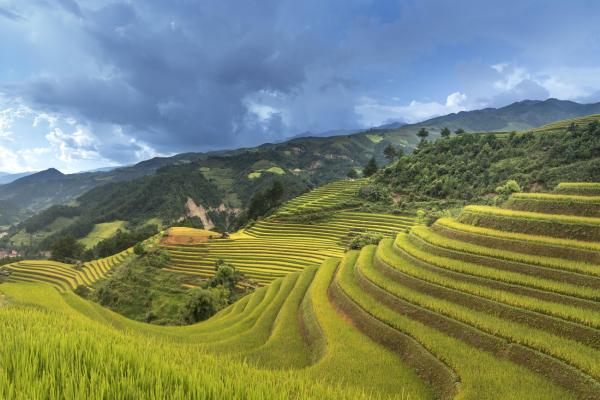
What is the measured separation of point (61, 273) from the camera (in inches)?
2576

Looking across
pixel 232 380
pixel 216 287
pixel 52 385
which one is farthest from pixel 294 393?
pixel 216 287

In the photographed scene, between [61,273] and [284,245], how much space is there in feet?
155

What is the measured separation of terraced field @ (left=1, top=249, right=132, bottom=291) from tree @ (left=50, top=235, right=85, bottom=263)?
1892 cm

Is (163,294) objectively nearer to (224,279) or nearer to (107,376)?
(224,279)

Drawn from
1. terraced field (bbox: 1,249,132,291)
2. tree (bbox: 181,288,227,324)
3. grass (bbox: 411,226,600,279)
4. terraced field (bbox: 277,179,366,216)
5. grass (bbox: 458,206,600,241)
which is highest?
terraced field (bbox: 277,179,366,216)

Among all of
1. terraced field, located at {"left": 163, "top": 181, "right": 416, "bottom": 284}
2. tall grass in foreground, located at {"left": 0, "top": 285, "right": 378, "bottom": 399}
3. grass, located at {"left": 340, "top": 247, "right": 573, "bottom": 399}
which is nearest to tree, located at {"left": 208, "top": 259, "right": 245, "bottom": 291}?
terraced field, located at {"left": 163, "top": 181, "right": 416, "bottom": 284}

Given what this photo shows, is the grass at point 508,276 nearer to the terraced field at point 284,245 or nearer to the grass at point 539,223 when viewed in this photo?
the grass at point 539,223

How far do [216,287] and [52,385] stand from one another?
38330 mm

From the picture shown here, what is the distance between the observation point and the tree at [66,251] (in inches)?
3632

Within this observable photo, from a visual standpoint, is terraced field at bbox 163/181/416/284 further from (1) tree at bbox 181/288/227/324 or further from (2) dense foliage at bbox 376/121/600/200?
(2) dense foliage at bbox 376/121/600/200

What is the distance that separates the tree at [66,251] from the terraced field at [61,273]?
18919mm

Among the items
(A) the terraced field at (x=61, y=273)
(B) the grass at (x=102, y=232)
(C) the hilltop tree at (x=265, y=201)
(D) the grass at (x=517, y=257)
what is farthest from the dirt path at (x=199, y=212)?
(D) the grass at (x=517, y=257)

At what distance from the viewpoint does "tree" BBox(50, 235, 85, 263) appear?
92.2 meters

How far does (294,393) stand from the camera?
434cm
